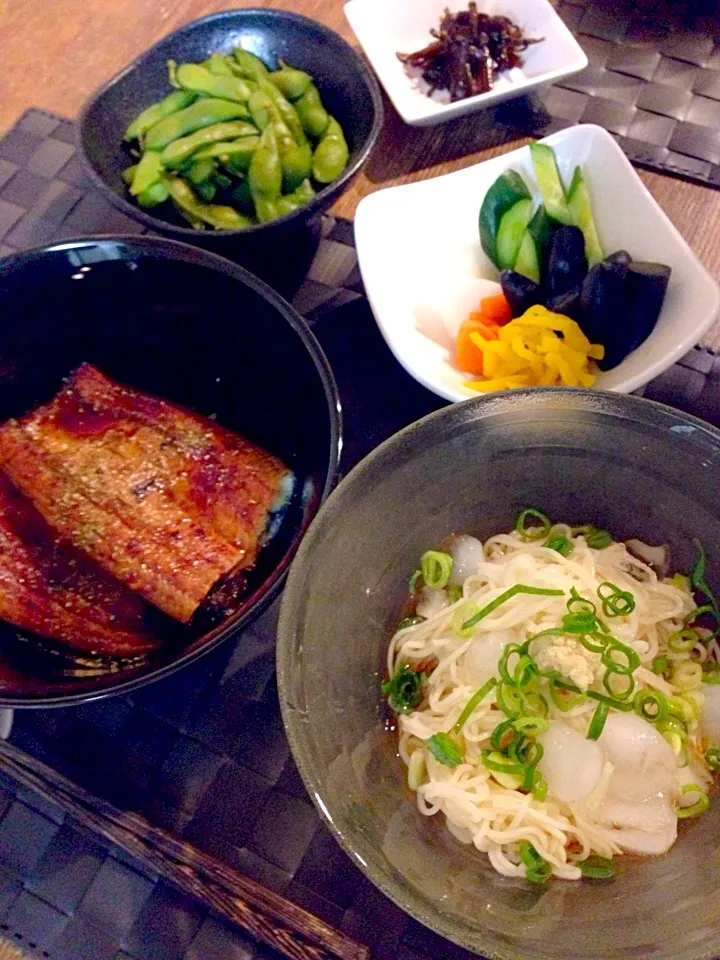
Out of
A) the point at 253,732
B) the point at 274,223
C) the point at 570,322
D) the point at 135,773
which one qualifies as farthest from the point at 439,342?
the point at 135,773

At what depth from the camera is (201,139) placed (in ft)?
4.29

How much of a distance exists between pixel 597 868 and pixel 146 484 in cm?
74

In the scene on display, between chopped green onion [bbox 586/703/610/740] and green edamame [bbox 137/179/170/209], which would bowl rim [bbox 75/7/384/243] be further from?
chopped green onion [bbox 586/703/610/740]

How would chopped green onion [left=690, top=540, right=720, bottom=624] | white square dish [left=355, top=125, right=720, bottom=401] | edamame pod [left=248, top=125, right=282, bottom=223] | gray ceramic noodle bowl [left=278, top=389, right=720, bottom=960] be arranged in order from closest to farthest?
1. gray ceramic noodle bowl [left=278, top=389, right=720, bottom=960]
2. chopped green onion [left=690, top=540, right=720, bottom=624]
3. white square dish [left=355, top=125, right=720, bottom=401]
4. edamame pod [left=248, top=125, right=282, bottom=223]

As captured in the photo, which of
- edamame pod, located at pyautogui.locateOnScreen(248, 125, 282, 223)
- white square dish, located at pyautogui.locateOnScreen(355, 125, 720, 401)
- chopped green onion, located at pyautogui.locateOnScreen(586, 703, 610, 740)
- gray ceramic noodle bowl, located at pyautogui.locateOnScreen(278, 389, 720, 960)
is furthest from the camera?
edamame pod, located at pyautogui.locateOnScreen(248, 125, 282, 223)

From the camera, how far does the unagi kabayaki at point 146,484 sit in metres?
0.97

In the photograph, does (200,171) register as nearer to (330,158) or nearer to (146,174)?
(146,174)

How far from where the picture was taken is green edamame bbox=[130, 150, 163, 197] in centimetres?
129

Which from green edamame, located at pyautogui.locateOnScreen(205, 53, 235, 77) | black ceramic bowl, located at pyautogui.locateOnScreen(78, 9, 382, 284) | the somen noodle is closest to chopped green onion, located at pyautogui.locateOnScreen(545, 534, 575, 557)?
the somen noodle

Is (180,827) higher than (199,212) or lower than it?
lower

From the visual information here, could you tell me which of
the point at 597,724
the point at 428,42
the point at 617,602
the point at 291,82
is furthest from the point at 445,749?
the point at 428,42

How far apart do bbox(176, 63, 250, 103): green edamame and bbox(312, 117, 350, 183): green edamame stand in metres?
0.18

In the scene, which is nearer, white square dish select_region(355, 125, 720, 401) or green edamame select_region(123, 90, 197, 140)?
white square dish select_region(355, 125, 720, 401)

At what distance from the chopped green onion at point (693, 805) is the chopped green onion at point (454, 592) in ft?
1.04
